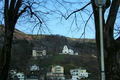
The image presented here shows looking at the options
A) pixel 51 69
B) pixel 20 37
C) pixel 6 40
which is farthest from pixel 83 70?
pixel 6 40

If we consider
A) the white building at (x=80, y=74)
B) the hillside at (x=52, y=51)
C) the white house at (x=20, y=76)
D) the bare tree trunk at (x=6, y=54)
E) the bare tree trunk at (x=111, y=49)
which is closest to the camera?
the bare tree trunk at (x=111, y=49)

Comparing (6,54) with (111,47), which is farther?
(6,54)

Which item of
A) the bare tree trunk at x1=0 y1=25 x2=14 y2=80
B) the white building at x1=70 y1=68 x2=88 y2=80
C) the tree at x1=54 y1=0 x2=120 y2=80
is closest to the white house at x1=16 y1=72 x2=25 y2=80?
the white building at x1=70 y1=68 x2=88 y2=80

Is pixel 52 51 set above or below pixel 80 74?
above

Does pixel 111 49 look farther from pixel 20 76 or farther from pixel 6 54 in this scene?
pixel 20 76

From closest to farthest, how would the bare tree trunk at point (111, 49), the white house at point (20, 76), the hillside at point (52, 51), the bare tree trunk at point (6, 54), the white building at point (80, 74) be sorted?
the bare tree trunk at point (111, 49), the bare tree trunk at point (6, 54), the hillside at point (52, 51), the white house at point (20, 76), the white building at point (80, 74)

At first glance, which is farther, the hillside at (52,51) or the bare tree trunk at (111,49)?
the hillside at (52,51)

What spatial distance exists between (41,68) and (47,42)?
17.6 metres

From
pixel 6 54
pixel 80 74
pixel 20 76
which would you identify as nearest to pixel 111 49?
pixel 6 54

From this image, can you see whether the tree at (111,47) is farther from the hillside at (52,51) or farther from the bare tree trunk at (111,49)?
the hillside at (52,51)

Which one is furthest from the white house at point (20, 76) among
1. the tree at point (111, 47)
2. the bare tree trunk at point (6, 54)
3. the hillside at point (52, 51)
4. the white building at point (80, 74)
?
the tree at point (111, 47)

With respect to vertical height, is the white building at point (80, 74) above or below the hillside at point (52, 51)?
below

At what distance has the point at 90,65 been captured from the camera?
3600cm

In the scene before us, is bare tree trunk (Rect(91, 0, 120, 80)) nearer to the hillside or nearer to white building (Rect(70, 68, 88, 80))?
the hillside
